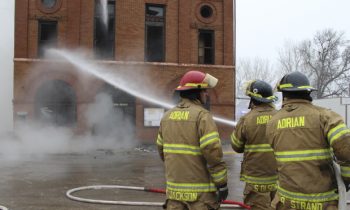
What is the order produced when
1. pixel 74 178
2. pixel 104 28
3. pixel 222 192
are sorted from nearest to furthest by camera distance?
pixel 222 192
pixel 74 178
pixel 104 28

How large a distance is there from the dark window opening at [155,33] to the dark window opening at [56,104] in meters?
4.54

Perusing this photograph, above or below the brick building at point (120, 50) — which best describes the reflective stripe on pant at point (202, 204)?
below

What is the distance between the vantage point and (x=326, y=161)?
345 centimetres

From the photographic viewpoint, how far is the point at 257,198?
4812 mm

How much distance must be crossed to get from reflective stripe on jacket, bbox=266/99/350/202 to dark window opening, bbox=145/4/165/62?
18.6 metres

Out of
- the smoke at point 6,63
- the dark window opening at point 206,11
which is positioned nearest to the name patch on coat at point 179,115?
the smoke at point 6,63

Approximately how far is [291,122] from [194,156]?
3.14 ft

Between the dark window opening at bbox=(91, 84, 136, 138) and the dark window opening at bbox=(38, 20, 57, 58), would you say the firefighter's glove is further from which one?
the dark window opening at bbox=(38, 20, 57, 58)

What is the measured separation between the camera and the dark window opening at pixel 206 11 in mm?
22828

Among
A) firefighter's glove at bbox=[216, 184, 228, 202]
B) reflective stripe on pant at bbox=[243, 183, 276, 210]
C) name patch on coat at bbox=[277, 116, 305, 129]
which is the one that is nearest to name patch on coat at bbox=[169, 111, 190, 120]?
firefighter's glove at bbox=[216, 184, 228, 202]

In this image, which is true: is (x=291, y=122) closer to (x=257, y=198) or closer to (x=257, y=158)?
(x=257, y=158)

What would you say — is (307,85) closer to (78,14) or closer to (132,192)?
(132,192)

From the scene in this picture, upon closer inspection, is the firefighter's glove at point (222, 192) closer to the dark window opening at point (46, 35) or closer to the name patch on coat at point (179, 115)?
the name patch on coat at point (179, 115)

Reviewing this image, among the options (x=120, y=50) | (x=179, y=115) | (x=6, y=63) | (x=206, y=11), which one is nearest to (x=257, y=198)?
(x=179, y=115)
